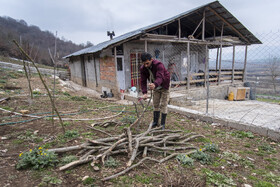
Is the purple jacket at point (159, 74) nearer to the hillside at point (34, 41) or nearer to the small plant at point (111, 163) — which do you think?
the small plant at point (111, 163)

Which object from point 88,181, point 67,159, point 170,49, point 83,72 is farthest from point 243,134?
point 83,72

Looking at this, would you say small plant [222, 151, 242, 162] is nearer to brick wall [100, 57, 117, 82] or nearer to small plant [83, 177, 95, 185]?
small plant [83, 177, 95, 185]

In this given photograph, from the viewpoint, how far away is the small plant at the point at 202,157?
2630mm

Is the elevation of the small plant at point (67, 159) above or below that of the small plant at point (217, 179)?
above

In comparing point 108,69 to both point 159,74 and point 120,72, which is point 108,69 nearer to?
point 120,72

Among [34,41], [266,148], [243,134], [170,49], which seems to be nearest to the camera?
[266,148]

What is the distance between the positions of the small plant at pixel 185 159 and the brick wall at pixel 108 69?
22.5 feet

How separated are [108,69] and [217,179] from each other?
831 cm

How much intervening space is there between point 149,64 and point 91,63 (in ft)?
32.5

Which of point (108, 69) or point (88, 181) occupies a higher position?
point (108, 69)

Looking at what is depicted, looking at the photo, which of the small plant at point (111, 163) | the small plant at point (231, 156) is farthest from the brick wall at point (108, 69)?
the small plant at point (231, 156)

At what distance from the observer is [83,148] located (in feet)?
8.74

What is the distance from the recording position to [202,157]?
269 cm

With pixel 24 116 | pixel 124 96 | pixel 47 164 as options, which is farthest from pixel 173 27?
pixel 47 164
